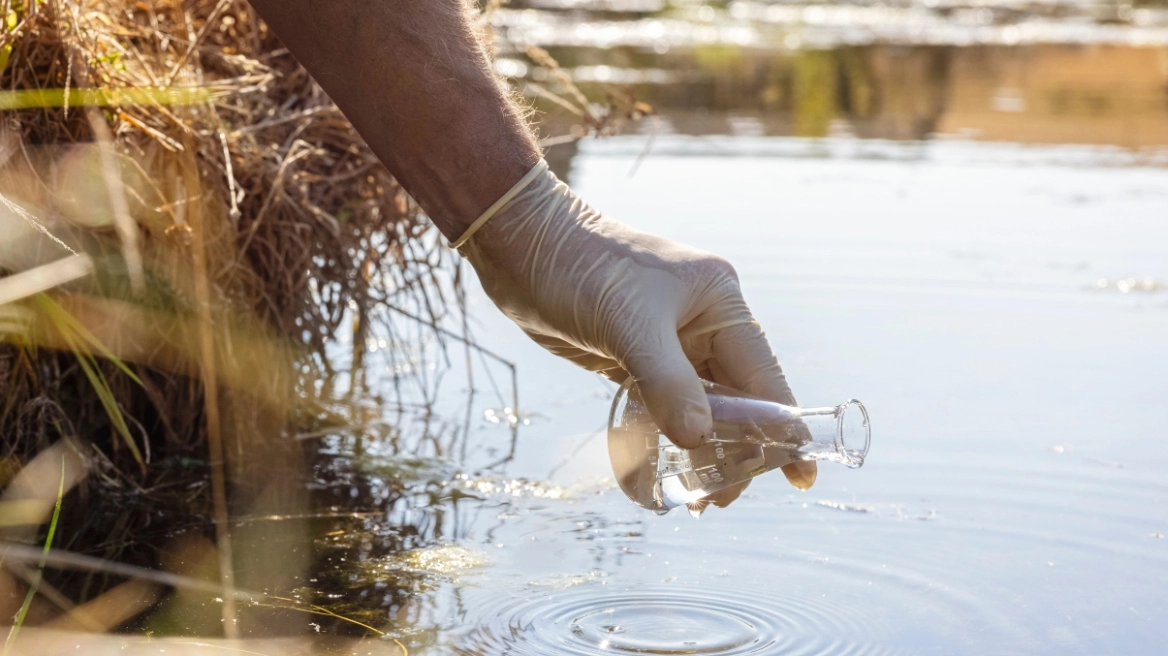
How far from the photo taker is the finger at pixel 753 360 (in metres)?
2.22

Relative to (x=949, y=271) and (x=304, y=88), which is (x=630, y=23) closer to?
(x=949, y=271)

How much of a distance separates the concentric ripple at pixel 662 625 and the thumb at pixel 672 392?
1.19 ft

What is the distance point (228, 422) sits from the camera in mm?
3232

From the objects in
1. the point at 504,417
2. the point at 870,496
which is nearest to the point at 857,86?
the point at 504,417

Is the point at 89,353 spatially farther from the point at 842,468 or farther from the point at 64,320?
the point at 842,468

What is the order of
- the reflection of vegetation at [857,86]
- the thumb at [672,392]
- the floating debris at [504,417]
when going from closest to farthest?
the thumb at [672,392] < the floating debris at [504,417] < the reflection of vegetation at [857,86]

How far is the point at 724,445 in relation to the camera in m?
2.25

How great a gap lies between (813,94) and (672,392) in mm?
8946

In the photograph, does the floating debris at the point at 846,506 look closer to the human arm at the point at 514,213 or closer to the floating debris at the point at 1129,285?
the human arm at the point at 514,213

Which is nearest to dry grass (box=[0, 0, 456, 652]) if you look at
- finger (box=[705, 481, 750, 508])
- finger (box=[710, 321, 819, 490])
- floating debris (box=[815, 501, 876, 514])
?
finger (box=[705, 481, 750, 508])

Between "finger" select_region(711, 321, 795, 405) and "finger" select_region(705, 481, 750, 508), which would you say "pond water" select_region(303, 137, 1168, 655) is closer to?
"finger" select_region(705, 481, 750, 508)

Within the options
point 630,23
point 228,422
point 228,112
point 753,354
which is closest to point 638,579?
point 753,354

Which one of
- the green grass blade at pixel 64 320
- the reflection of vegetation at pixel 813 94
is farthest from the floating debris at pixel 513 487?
the reflection of vegetation at pixel 813 94

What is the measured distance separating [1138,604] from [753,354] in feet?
2.69
